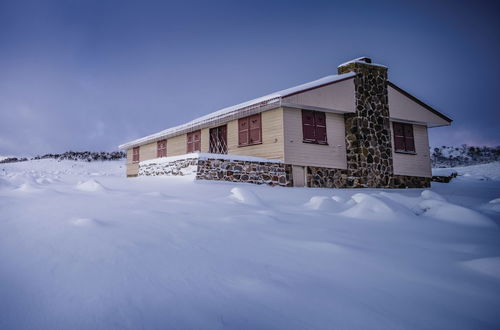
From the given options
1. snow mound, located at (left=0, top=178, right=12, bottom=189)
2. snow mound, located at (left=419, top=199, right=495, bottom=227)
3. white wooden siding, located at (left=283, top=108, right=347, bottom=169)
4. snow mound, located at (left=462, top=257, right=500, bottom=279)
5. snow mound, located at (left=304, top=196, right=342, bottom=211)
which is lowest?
snow mound, located at (left=462, top=257, right=500, bottom=279)

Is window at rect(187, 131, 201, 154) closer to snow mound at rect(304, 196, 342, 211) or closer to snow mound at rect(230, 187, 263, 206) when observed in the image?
snow mound at rect(230, 187, 263, 206)

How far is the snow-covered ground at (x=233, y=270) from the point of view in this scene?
1.73 m

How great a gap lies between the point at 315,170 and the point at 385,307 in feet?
36.1

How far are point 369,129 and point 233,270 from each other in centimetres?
1264

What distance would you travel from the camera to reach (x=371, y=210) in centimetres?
463

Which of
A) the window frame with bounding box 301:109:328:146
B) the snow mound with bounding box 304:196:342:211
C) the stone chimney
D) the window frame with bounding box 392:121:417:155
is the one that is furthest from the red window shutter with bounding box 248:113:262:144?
the snow mound with bounding box 304:196:342:211

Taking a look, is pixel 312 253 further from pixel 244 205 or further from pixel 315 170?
pixel 315 170

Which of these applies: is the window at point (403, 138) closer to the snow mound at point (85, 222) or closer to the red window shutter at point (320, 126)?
the red window shutter at point (320, 126)

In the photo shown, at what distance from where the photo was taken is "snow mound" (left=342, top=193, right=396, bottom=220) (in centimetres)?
443

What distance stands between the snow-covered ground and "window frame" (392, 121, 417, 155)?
37.7ft

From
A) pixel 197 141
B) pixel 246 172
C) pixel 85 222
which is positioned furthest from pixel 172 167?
pixel 85 222

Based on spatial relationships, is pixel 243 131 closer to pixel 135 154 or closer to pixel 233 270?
pixel 135 154

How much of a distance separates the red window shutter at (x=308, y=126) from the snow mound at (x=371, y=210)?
25.7 feet

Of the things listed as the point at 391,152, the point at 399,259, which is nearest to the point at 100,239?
the point at 399,259
